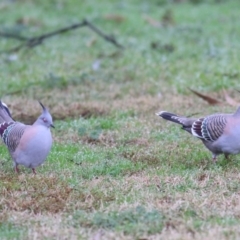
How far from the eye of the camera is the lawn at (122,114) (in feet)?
17.3

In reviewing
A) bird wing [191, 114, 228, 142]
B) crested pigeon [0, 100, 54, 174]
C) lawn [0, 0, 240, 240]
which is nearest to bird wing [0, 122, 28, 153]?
crested pigeon [0, 100, 54, 174]

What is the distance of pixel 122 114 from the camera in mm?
8891

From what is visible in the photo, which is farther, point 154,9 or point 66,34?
point 154,9

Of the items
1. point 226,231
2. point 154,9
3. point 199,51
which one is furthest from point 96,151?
point 154,9

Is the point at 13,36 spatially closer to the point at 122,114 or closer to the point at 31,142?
the point at 122,114

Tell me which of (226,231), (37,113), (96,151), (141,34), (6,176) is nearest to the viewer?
(226,231)

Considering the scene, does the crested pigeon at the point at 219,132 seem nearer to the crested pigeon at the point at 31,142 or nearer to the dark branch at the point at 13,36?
the crested pigeon at the point at 31,142

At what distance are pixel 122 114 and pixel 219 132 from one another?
2.35 meters

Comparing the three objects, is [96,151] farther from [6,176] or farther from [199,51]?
[199,51]

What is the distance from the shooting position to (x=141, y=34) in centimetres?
1395

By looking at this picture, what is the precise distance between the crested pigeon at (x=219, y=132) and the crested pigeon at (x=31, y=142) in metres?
1.37

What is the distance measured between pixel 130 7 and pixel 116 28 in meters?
2.18

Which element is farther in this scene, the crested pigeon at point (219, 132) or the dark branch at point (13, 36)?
the dark branch at point (13, 36)

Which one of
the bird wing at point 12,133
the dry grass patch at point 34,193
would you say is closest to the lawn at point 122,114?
the dry grass patch at point 34,193
